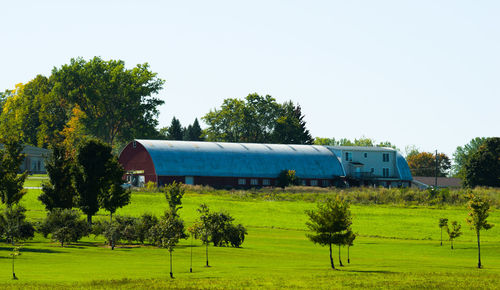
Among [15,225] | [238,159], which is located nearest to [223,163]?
[238,159]

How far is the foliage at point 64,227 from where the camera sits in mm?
53750

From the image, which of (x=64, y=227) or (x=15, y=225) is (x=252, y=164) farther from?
(x=15, y=225)

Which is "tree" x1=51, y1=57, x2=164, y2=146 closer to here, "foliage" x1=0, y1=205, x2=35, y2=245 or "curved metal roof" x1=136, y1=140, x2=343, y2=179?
"curved metal roof" x1=136, y1=140, x2=343, y2=179

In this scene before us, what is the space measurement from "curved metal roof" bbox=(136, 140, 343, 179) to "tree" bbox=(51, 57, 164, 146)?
30.0 metres

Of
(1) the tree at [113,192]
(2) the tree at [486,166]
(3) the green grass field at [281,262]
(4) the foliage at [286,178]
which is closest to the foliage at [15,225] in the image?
(3) the green grass field at [281,262]

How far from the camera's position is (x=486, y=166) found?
12900 cm

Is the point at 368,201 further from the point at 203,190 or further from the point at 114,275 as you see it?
the point at 114,275

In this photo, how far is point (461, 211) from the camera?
82875 millimetres

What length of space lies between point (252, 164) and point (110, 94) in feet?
139

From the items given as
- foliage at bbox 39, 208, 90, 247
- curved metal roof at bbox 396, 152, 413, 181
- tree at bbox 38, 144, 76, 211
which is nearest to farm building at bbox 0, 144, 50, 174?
curved metal roof at bbox 396, 152, 413, 181

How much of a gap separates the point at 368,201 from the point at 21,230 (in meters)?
52.9

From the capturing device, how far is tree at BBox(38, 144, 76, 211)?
63.8 meters

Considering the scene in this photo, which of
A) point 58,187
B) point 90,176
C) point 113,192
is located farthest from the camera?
point 58,187

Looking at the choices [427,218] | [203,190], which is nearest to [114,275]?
[427,218]
